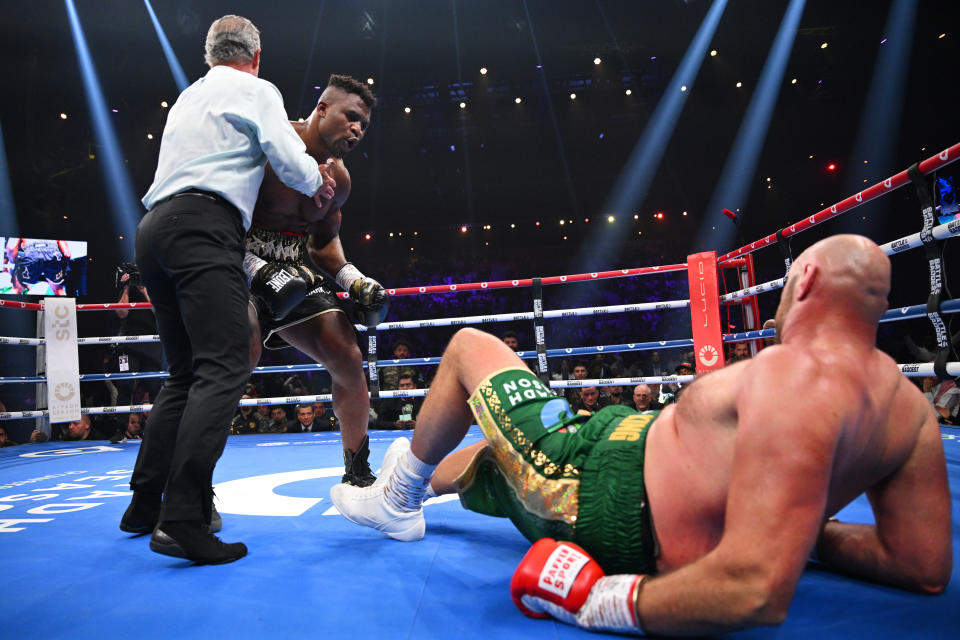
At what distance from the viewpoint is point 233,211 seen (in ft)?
4.82

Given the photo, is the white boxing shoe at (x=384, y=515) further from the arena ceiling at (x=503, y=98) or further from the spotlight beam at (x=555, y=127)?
the spotlight beam at (x=555, y=127)

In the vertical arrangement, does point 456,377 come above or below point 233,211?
below

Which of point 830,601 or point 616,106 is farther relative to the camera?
point 616,106

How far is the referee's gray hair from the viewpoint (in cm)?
156

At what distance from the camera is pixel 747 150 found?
9195 millimetres

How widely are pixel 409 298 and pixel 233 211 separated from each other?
6730 mm

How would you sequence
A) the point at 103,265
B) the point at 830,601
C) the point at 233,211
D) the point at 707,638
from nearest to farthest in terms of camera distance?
1. the point at 707,638
2. the point at 830,601
3. the point at 233,211
4. the point at 103,265

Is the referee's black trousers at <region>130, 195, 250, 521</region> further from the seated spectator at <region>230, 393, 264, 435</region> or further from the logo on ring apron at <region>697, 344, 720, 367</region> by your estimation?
the seated spectator at <region>230, 393, 264, 435</region>

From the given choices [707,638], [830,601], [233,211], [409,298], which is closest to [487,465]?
[707,638]

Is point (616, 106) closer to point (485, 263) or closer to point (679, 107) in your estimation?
point (679, 107)

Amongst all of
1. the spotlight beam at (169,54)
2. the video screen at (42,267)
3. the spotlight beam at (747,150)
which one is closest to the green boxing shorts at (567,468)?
the video screen at (42,267)

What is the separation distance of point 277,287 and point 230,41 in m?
0.70

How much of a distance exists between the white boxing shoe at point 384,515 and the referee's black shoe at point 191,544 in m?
0.29

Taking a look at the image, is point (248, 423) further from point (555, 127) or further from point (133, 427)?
point (555, 127)
